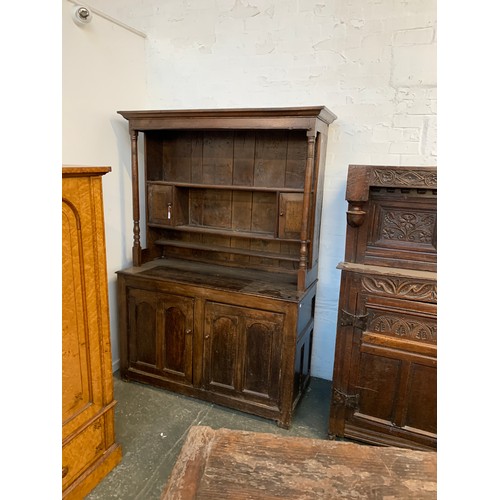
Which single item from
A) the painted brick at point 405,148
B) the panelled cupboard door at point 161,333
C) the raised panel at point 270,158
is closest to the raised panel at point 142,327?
the panelled cupboard door at point 161,333

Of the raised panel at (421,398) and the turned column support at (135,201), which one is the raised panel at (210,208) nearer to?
the turned column support at (135,201)

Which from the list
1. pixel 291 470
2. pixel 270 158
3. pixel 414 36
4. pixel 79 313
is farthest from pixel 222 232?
pixel 291 470

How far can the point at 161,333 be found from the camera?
2609 millimetres

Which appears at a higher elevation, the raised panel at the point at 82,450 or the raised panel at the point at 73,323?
the raised panel at the point at 73,323

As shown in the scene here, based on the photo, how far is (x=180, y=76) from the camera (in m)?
2.85

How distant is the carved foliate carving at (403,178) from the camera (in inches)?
71.7

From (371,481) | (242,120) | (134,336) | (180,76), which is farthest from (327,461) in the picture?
(180,76)

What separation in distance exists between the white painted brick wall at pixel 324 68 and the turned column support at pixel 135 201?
1.75ft

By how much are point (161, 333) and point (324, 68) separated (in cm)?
211

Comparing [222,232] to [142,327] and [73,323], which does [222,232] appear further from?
[73,323]

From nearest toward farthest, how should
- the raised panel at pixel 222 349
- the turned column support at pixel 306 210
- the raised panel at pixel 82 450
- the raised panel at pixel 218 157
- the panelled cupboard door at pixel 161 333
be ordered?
the raised panel at pixel 82 450
the turned column support at pixel 306 210
the raised panel at pixel 222 349
the panelled cupboard door at pixel 161 333
the raised panel at pixel 218 157

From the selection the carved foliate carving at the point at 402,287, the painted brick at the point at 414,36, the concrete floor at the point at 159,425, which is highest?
the painted brick at the point at 414,36
